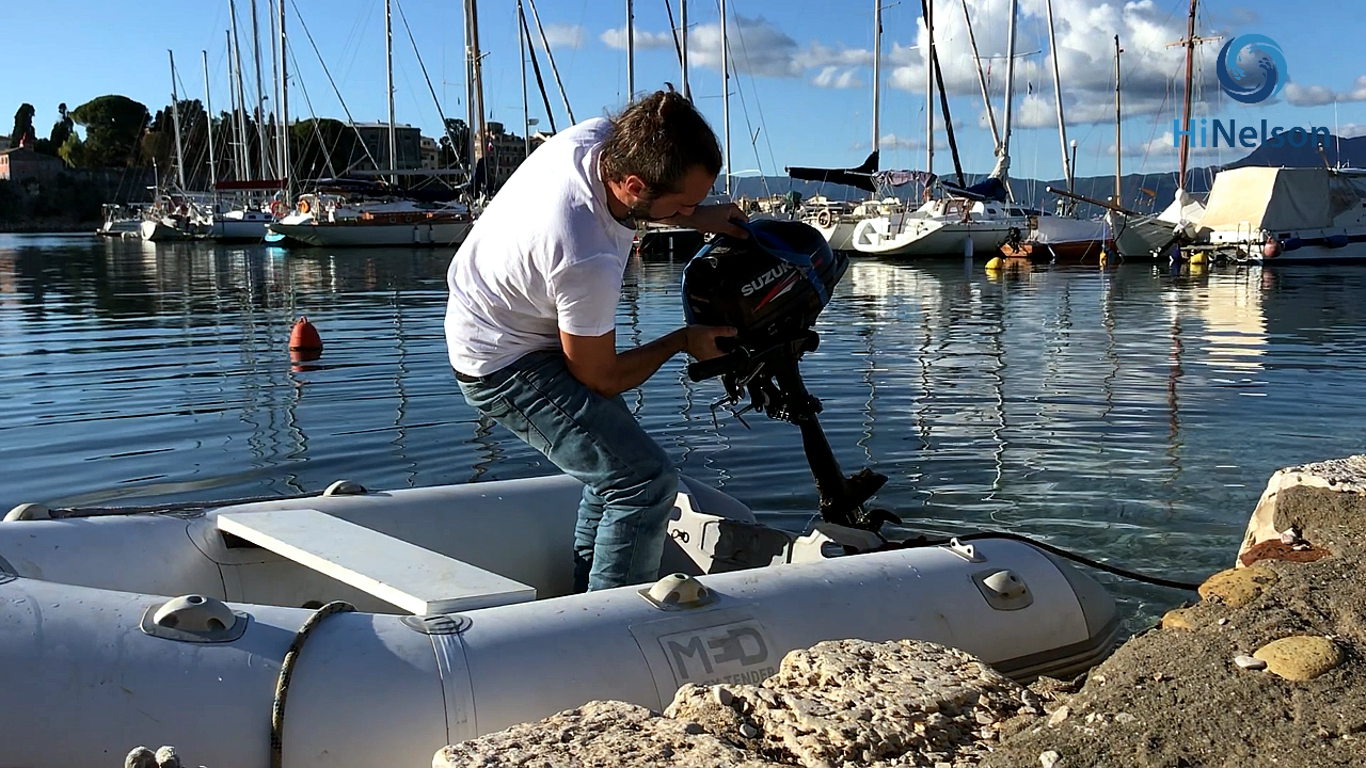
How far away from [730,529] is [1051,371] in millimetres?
7622

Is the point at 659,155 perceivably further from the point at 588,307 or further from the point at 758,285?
the point at 758,285

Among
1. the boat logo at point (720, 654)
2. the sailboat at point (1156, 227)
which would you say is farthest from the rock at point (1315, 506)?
the sailboat at point (1156, 227)

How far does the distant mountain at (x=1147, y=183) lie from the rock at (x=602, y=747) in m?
35.1

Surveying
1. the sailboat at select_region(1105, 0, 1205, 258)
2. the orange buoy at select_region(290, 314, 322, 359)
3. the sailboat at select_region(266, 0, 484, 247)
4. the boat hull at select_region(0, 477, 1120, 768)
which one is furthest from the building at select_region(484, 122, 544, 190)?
the boat hull at select_region(0, 477, 1120, 768)

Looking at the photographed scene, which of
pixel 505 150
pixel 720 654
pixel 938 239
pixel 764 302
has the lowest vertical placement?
pixel 720 654

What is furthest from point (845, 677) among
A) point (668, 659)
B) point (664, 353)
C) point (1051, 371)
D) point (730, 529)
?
point (1051, 371)

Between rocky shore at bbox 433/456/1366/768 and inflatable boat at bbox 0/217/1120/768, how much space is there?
1.17 feet

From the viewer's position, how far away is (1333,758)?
7.00 feet

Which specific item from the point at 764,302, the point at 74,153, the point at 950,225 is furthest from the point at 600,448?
the point at 74,153

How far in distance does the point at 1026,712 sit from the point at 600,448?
137 centimetres

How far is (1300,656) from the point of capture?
2479 mm

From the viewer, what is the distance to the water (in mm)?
6320

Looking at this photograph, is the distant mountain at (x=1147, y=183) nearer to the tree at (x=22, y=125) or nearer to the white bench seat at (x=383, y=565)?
the white bench seat at (x=383, y=565)

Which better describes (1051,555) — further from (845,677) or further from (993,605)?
(845,677)
